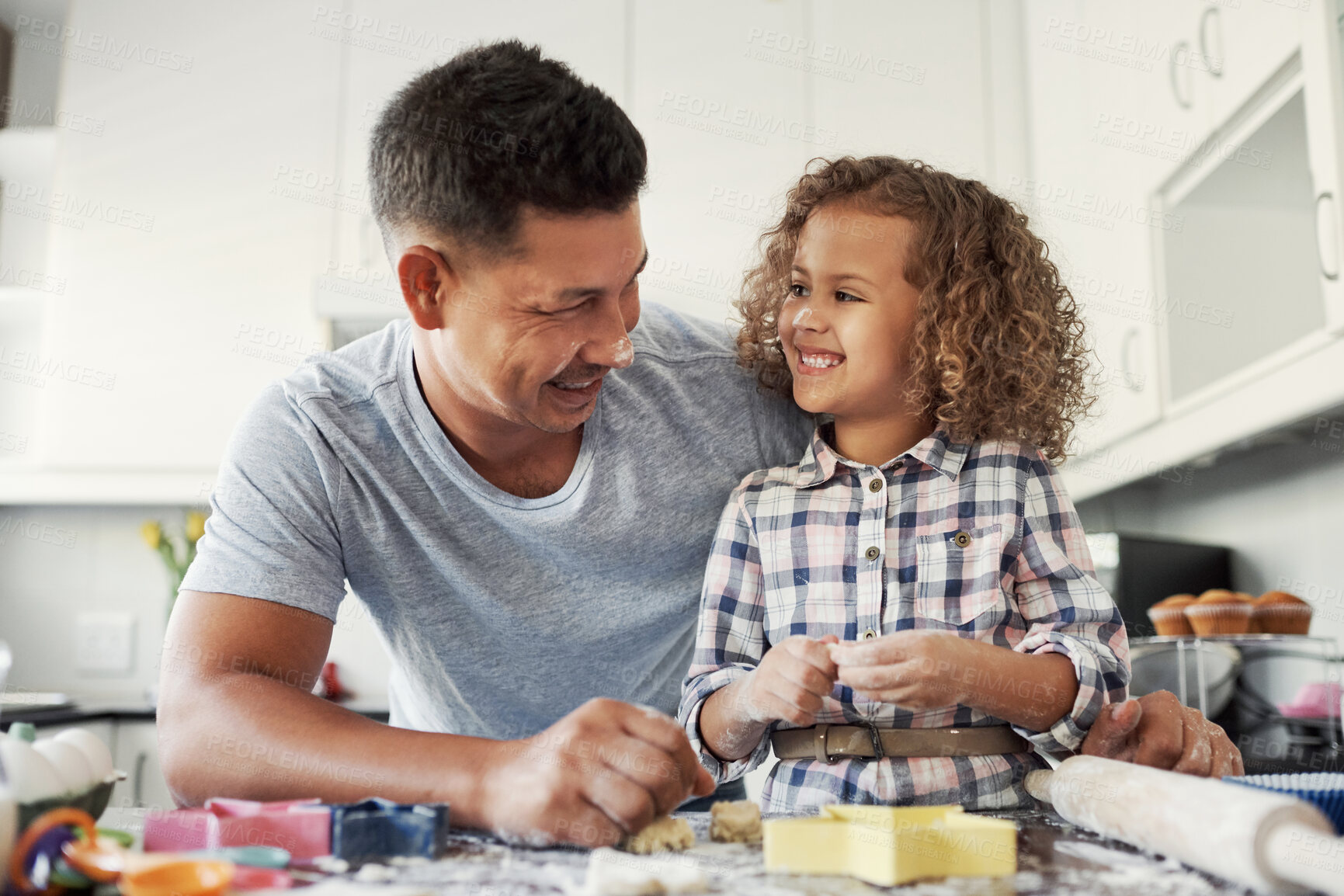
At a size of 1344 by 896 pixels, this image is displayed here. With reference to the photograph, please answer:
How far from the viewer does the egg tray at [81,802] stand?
1.94ft

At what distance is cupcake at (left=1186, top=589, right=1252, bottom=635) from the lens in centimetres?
190

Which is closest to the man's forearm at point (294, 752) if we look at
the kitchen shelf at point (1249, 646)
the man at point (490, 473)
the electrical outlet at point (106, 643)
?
the man at point (490, 473)

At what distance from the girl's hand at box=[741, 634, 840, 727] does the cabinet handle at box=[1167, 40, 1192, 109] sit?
159 centimetres

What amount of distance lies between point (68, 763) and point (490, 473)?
2.07 ft

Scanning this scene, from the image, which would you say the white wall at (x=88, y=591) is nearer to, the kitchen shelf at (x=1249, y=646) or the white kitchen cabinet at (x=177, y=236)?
the white kitchen cabinet at (x=177, y=236)

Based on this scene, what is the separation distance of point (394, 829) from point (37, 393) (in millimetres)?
2904

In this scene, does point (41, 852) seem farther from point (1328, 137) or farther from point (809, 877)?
point (1328, 137)

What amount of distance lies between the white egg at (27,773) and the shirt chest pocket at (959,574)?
754 millimetres

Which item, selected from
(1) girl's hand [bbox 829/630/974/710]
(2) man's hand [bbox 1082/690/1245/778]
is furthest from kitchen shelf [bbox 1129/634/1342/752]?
(1) girl's hand [bbox 829/630/974/710]

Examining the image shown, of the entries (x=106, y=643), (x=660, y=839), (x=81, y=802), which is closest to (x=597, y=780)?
(x=660, y=839)

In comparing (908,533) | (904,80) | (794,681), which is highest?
(904,80)

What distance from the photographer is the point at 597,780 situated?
2.37ft

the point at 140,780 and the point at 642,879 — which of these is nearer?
the point at 642,879

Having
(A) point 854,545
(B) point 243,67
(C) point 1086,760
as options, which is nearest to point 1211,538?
(A) point 854,545
